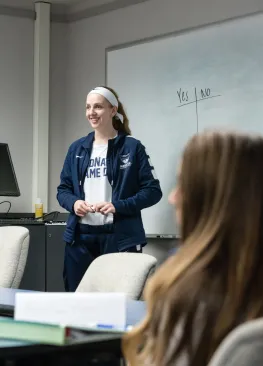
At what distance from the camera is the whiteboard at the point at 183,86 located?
4.39 m

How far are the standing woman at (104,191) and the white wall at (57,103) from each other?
1968 mm

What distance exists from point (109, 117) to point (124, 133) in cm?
12

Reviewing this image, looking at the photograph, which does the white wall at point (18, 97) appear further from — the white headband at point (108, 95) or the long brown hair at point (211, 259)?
the long brown hair at point (211, 259)

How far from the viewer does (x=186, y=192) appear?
1133mm

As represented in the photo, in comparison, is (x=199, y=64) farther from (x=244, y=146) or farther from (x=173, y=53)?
(x=244, y=146)

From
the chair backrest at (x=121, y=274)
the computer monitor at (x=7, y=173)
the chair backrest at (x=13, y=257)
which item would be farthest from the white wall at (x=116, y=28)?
the chair backrest at (x=121, y=274)

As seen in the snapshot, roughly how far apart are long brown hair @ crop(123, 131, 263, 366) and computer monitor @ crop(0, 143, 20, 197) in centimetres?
430

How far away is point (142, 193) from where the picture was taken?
12.0 feet

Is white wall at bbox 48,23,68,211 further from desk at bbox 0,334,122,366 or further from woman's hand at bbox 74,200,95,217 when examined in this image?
desk at bbox 0,334,122,366

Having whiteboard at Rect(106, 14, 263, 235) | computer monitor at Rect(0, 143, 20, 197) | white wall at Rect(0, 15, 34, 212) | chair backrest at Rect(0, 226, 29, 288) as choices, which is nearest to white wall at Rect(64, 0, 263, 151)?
whiteboard at Rect(106, 14, 263, 235)

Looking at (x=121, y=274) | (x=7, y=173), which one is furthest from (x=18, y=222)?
(x=121, y=274)

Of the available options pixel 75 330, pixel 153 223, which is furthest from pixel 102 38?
pixel 75 330

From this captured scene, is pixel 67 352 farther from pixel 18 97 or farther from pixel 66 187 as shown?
pixel 18 97

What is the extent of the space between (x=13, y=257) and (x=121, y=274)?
761mm
